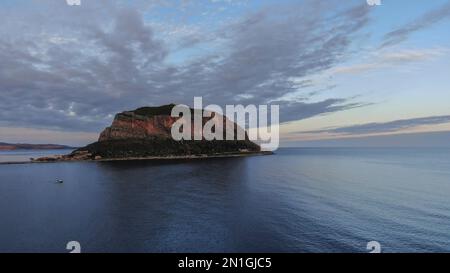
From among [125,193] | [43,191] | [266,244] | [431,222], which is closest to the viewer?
[266,244]

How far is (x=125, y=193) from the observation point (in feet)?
248

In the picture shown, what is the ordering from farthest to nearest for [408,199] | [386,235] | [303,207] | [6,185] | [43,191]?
[6,185], [43,191], [408,199], [303,207], [386,235]

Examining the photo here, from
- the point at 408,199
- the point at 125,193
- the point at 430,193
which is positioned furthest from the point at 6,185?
the point at 430,193

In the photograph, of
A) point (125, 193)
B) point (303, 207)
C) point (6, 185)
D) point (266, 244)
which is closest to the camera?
point (266, 244)

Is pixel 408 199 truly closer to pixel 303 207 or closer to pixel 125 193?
pixel 303 207

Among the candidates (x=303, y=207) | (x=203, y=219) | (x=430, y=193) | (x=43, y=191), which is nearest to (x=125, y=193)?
(x=43, y=191)

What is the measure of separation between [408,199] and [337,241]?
34.8m

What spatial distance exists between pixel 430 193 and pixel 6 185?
11293 cm

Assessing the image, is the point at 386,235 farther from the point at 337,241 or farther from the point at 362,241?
the point at 337,241
